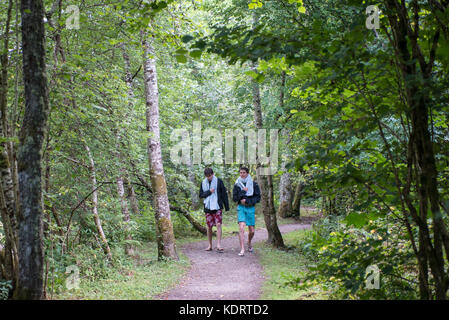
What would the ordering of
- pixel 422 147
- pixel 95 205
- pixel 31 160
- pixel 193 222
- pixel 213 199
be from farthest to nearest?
pixel 193 222, pixel 213 199, pixel 95 205, pixel 31 160, pixel 422 147

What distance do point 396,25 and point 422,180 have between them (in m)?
1.20

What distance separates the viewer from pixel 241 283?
6.93m

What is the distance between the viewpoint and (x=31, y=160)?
133 inches

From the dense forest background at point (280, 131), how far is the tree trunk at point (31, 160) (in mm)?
12

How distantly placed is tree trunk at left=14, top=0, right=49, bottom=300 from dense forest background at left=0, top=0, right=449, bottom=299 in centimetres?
1

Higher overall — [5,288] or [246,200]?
[246,200]

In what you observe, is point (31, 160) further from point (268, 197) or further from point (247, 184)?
point (268, 197)

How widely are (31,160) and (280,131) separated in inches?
333

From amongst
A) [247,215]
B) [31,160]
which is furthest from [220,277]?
[31,160]

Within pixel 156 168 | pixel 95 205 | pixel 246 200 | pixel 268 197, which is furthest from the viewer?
pixel 268 197

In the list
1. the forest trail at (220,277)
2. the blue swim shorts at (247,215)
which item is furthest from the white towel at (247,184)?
the forest trail at (220,277)

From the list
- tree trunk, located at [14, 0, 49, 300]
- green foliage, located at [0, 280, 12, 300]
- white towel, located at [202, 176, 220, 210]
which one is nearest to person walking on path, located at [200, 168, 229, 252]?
white towel, located at [202, 176, 220, 210]

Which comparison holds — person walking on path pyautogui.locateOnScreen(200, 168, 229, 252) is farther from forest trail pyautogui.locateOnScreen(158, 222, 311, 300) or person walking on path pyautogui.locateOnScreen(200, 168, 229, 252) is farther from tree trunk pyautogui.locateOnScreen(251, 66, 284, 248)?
tree trunk pyautogui.locateOnScreen(251, 66, 284, 248)
